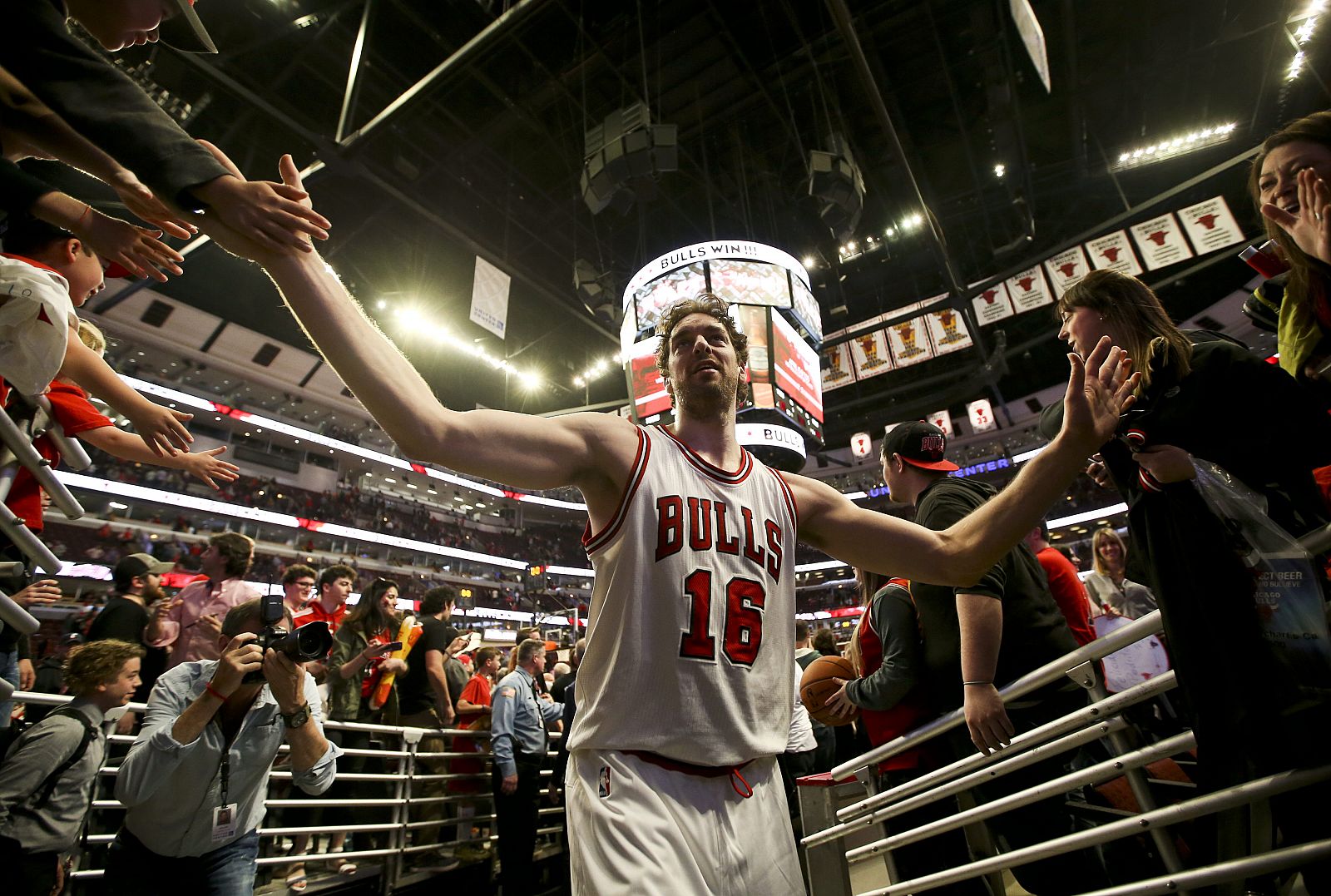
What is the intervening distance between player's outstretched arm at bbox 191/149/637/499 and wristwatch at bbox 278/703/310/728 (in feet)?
6.94

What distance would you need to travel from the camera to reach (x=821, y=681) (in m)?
3.02

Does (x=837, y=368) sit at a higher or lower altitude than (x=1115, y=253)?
higher

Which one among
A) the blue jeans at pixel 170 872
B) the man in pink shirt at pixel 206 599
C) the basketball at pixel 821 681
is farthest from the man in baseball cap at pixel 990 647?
the man in pink shirt at pixel 206 599

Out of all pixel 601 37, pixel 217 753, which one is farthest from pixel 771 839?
pixel 601 37

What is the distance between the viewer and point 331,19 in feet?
29.4

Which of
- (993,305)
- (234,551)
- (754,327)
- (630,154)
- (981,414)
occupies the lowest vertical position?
(234,551)

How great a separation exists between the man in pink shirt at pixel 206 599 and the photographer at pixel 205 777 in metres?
1.40

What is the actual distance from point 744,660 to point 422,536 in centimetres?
3198

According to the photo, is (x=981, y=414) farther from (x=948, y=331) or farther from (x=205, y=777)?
(x=205, y=777)

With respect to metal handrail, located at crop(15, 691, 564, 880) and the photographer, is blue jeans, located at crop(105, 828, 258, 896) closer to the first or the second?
the photographer

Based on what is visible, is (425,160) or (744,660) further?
(425,160)

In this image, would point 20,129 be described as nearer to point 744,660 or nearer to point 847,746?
point 744,660

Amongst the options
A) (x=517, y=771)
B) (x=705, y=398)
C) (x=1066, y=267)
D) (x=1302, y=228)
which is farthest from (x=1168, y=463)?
(x=1066, y=267)

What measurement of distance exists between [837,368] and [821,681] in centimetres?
1350
